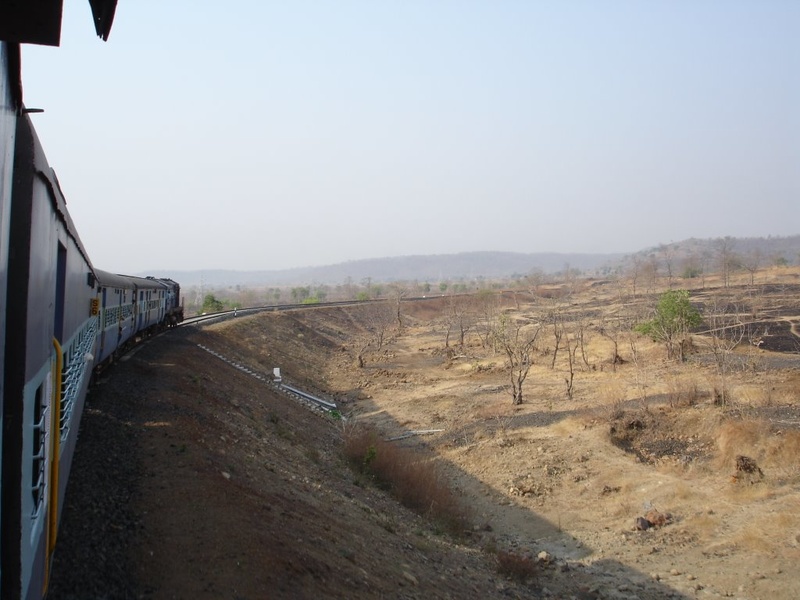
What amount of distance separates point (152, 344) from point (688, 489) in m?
19.0

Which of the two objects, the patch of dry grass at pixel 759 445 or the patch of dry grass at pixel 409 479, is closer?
the patch of dry grass at pixel 409 479

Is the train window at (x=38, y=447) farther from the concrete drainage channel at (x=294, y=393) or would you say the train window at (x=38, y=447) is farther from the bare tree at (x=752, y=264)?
the bare tree at (x=752, y=264)

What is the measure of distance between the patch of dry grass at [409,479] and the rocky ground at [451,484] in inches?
17.3

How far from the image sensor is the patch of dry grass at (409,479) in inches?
595

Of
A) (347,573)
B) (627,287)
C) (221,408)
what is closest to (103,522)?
(347,573)

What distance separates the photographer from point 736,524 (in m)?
13.9

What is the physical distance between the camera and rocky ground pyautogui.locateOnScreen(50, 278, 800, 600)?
23.4ft

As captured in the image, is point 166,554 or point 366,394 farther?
point 366,394

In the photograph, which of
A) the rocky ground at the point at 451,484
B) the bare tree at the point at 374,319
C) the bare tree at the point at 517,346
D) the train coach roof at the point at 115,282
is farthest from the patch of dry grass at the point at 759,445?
the bare tree at the point at 374,319

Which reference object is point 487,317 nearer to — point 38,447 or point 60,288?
point 60,288

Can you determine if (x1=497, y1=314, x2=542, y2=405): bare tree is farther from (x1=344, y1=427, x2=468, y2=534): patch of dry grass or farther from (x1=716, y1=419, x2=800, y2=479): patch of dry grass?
(x1=716, y1=419, x2=800, y2=479): patch of dry grass

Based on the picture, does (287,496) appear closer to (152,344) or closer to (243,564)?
(243,564)

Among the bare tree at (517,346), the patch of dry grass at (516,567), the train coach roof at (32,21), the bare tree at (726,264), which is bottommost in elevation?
the patch of dry grass at (516,567)

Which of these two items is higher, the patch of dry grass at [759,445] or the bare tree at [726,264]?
the bare tree at [726,264]
